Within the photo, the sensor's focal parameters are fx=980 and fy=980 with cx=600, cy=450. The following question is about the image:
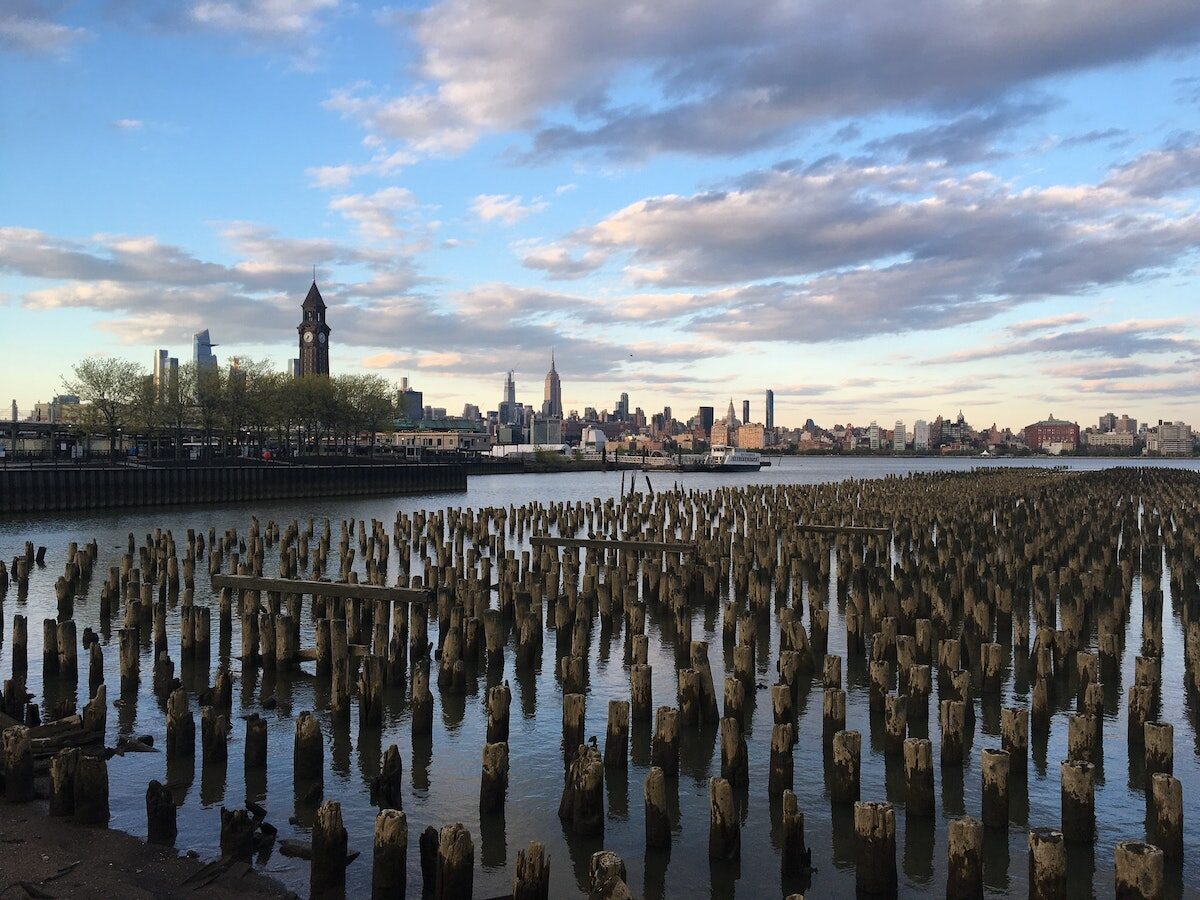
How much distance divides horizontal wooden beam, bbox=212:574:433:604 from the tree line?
65508 mm

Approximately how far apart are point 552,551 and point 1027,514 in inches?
1099

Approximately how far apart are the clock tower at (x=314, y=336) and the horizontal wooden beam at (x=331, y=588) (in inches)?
6583

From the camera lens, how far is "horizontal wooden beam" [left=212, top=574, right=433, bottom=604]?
20.8 meters

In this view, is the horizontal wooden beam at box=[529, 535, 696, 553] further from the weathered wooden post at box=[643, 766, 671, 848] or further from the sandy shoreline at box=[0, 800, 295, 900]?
the sandy shoreline at box=[0, 800, 295, 900]

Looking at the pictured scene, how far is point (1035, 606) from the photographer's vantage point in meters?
24.3

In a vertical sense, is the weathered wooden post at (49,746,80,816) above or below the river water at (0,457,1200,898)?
above

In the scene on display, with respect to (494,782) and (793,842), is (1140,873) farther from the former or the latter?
(494,782)

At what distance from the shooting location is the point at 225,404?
316 feet

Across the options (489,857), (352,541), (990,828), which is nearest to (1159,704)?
(990,828)

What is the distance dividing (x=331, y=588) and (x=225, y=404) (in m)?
81.2

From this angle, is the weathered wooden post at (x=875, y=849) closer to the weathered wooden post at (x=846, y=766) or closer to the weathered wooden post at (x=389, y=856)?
the weathered wooden post at (x=846, y=766)

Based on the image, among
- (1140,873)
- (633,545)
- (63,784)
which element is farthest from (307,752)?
(633,545)

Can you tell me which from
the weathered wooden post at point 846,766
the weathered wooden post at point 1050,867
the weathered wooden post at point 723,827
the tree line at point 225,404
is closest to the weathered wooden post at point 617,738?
the weathered wooden post at point 723,827

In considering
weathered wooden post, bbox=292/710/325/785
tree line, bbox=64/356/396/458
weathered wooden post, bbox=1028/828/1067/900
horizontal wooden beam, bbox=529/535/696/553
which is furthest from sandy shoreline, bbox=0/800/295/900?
tree line, bbox=64/356/396/458
